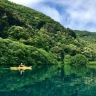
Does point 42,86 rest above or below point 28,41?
below

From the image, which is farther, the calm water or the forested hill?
the forested hill

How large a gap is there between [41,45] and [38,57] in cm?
1536

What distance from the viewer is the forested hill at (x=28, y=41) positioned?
239 ft

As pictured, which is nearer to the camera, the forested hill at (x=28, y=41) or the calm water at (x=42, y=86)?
the calm water at (x=42, y=86)

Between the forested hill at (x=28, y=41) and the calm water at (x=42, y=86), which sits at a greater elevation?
the forested hill at (x=28, y=41)

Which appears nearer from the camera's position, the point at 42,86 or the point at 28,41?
the point at 42,86

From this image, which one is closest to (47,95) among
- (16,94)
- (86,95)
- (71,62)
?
(16,94)

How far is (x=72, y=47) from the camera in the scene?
125312 millimetres

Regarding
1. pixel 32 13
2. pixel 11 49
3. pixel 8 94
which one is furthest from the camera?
pixel 32 13

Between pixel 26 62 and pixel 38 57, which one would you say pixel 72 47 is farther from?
pixel 26 62

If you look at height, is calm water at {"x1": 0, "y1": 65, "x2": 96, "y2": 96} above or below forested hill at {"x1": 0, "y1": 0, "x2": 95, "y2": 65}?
below

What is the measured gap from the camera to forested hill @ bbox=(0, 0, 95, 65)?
72.9m

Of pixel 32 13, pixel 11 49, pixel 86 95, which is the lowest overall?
pixel 86 95

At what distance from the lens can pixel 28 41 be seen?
93.1 m
